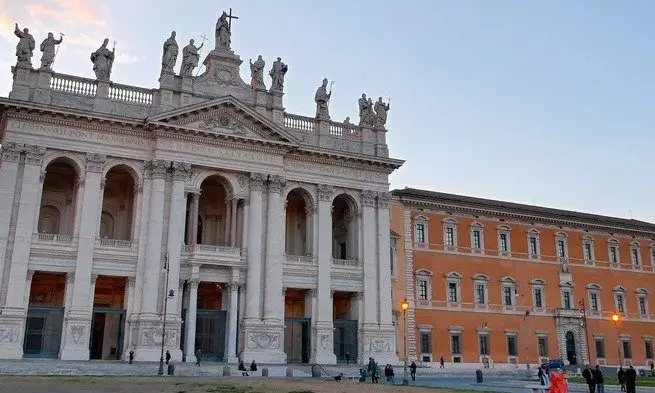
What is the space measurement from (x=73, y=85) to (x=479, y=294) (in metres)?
29.4

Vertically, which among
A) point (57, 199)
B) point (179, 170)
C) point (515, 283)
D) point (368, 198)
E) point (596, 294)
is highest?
point (179, 170)

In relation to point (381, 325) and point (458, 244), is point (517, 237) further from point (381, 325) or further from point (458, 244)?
point (381, 325)

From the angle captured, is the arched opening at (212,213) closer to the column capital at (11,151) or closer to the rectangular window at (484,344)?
the column capital at (11,151)

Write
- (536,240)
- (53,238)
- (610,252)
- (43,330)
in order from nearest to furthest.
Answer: (43,330) → (53,238) → (536,240) → (610,252)

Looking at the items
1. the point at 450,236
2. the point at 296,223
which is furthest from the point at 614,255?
the point at 296,223

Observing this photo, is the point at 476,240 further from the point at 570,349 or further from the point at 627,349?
the point at 627,349

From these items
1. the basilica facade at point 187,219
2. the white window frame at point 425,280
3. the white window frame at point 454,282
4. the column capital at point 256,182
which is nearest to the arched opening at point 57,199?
the basilica facade at point 187,219

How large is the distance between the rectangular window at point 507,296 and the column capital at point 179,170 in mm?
24558

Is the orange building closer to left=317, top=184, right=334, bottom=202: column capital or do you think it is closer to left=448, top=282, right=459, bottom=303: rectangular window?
left=448, top=282, right=459, bottom=303: rectangular window

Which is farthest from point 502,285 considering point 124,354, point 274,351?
point 124,354

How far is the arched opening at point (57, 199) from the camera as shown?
38562 millimetres

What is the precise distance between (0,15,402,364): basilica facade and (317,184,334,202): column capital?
0.14 meters

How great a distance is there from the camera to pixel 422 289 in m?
46.6

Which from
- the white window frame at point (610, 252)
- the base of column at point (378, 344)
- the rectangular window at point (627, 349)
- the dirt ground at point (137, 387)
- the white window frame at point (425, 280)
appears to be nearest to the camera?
the dirt ground at point (137, 387)
